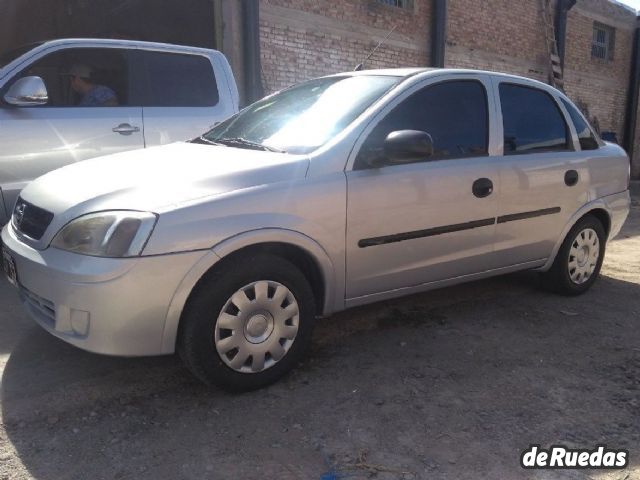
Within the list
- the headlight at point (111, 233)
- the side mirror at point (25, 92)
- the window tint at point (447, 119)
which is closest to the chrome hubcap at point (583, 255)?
the window tint at point (447, 119)

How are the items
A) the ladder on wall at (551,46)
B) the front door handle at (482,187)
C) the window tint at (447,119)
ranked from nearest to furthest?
the window tint at (447,119) → the front door handle at (482,187) → the ladder on wall at (551,46)

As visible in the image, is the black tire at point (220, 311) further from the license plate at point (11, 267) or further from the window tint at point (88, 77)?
the window tint at point (88, 77)

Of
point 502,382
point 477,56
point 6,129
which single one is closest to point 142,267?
point 502,382

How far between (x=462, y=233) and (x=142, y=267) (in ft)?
6.65

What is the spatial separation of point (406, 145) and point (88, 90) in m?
3.42

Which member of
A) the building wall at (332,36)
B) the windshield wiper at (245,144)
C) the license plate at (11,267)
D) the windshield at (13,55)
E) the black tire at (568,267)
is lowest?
the black tire at (568,267)

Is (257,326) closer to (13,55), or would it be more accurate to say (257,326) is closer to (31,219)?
(31,219)

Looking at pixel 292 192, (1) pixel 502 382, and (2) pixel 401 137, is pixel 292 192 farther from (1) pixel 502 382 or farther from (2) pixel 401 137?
(1) pixel 502 382

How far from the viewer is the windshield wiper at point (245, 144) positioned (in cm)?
318

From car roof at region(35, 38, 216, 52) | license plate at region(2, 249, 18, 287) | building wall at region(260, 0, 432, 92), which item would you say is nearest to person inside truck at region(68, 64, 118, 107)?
car roof at region(35, 38, 216, 52)

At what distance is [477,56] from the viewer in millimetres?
12898

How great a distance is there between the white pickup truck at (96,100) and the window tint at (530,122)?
2.77m

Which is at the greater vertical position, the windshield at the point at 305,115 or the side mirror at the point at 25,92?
the side mirror at the point at 25,92

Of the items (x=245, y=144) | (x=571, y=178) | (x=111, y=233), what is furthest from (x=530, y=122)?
(x=111, y=233)
